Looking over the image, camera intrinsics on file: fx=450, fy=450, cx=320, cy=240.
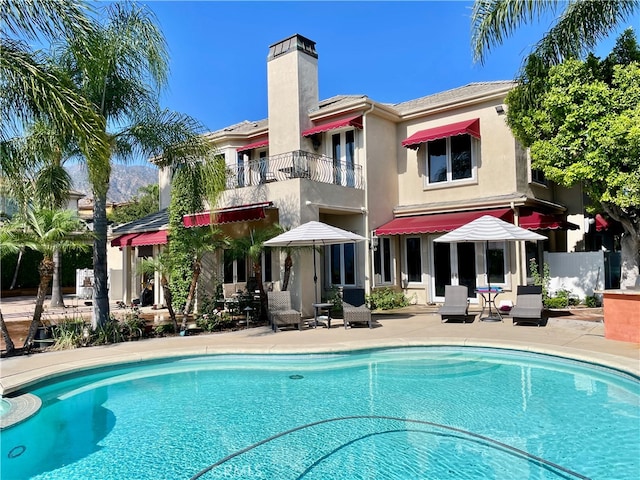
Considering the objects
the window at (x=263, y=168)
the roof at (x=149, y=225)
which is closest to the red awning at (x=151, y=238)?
the roof at (x=149, y=225)

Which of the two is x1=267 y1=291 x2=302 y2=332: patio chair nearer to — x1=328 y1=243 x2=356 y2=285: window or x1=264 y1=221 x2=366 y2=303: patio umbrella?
x1=264 y1=221 x2=366 y2=303: patio umbrella

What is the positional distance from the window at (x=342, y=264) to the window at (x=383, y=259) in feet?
6.41

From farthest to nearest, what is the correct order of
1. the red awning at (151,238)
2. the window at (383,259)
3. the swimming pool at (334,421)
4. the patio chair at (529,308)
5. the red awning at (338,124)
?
the window at (383,259) < the red awning at (151,238) < the red awning at (338,124) < the patio chair at (529,308) < the swimming pool at (334,421)

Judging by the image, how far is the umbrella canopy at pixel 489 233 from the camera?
2014 cm

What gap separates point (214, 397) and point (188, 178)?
38.6ft

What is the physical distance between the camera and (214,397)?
41.5 feet

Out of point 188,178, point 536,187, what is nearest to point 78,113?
point 188,178

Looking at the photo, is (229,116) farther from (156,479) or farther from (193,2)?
(156,479)

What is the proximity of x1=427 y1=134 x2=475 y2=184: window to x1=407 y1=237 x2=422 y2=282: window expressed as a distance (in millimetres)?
4016

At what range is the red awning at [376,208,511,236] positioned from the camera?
82.3 feet

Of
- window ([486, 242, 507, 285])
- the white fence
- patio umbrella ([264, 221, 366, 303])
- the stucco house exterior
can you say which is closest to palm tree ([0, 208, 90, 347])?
patio umbrella ([264, 221, 366, 303])

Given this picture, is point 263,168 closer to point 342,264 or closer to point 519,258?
point 342,264

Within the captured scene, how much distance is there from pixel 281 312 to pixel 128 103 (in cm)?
1155

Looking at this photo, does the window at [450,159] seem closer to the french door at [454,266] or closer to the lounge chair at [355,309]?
the french door at [454,266]
